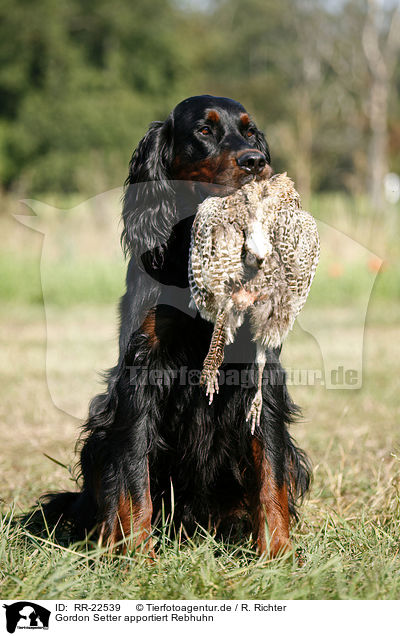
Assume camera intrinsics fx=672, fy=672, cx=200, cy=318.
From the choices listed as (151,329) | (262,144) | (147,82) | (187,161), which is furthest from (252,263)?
(147,82)

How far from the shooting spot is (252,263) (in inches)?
74.4

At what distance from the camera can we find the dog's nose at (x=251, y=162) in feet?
7.55

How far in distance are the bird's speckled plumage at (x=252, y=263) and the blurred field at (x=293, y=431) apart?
588mm

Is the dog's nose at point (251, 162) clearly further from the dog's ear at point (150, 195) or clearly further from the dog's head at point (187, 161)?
the dog's ear at point (150, 195)

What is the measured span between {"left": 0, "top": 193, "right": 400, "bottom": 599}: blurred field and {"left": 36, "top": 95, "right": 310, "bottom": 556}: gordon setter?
0.16 meters

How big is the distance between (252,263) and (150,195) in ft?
2.53

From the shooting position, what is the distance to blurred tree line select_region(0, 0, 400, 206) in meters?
21.2

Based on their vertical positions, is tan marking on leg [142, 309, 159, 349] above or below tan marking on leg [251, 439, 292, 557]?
above

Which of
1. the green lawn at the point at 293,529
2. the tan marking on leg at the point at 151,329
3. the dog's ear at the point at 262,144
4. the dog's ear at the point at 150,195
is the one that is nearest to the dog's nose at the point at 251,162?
the dog's ear at the point at 150,195

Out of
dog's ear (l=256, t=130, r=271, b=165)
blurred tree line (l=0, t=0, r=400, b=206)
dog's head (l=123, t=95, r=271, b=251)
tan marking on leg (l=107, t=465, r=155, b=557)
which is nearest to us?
tan marking on leg (l=107, t=465, r=155, b=557)
